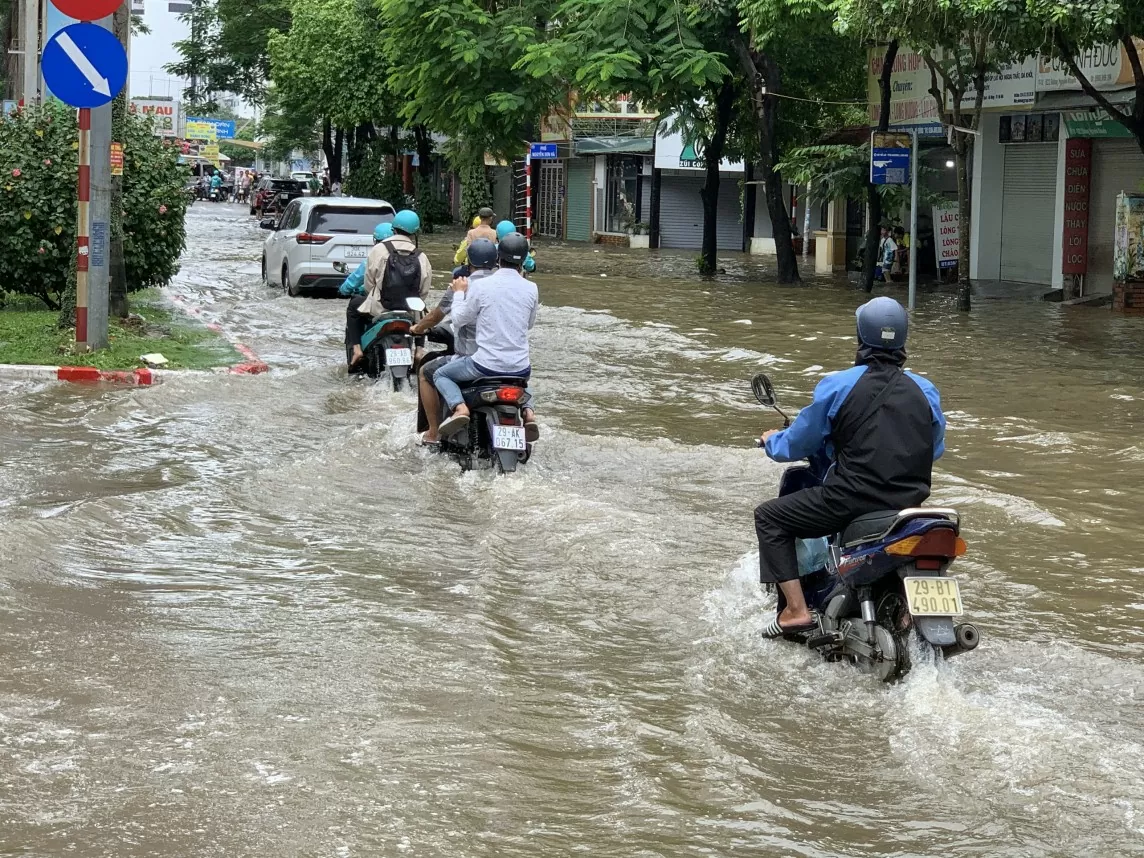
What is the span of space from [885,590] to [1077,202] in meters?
21.6

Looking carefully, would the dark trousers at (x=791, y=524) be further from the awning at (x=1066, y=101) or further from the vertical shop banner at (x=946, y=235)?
the vertical shop banner at (x=946, y=235)

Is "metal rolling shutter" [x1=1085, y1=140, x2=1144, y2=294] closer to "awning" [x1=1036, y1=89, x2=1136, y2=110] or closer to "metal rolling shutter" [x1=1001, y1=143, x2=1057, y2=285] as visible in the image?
"awning" [x1=1036, y1=89, x2=1136, y2=110]

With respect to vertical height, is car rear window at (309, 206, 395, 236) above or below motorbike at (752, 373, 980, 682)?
above

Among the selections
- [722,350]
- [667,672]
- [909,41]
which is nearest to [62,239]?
[722,350]

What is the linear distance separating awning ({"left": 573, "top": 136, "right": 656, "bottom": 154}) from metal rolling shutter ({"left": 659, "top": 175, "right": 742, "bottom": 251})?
58.2 inches

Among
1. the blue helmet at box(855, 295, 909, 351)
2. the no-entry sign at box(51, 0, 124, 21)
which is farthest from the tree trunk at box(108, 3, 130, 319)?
the blue helmet at box(855, 295, 909, 351)

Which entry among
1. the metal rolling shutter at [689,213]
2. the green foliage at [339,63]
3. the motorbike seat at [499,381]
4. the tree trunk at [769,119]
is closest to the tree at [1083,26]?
the tree trunk at [769,119]

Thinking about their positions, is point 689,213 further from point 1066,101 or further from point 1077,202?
point 1066,101

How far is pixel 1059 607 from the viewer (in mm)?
7426

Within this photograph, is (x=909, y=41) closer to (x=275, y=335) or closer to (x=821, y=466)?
(x=275, y=335)

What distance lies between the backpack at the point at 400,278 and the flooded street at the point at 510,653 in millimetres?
863

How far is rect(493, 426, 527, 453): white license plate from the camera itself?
967 cm

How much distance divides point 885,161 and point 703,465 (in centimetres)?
1494

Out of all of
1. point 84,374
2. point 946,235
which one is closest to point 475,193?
point 946,235
